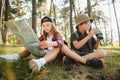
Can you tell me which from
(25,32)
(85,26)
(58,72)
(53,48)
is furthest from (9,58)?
(85,26)

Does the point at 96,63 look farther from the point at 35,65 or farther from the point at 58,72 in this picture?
the point at 35,65

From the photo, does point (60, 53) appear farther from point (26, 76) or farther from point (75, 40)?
point (26, 76)

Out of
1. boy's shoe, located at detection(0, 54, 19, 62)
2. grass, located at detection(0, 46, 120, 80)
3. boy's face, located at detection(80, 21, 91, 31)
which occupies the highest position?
boy's face, located at detection(80, 21, 91, 31)

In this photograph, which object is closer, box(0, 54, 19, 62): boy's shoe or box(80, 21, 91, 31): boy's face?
box(0, 54, 19, 62): boy's shoe

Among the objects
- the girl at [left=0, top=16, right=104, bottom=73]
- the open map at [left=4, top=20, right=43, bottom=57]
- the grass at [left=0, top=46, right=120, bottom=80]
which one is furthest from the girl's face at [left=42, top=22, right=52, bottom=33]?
the grass at [left=0, top=46, right=120, bottom=80]

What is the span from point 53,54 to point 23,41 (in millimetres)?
576

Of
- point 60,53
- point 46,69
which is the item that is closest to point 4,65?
point 46,69

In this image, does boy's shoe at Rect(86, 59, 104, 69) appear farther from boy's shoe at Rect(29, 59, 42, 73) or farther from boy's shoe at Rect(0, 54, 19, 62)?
boy's shoe at Rect(0, 54, 19, 62)

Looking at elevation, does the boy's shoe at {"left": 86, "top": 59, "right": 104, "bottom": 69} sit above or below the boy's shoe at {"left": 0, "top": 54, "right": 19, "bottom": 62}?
below

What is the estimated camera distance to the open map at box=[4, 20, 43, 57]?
4691 millimetres

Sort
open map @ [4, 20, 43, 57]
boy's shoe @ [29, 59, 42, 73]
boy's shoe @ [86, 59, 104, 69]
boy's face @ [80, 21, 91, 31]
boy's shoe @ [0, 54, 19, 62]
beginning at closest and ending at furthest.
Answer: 1. boy's shoe @ [29, 59, 42, 73]
2. open map @ [4, 20, 43, 57]
3. boy's shoe @ [0, 54, 19, 62]
4. boy's shoe @ [86, 59, 104, 69]
5. boy's face @ [80, 21, 91, 31]

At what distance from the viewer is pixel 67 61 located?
5.21 m

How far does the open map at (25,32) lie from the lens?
4691mm

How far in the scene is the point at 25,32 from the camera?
4.74 metres
